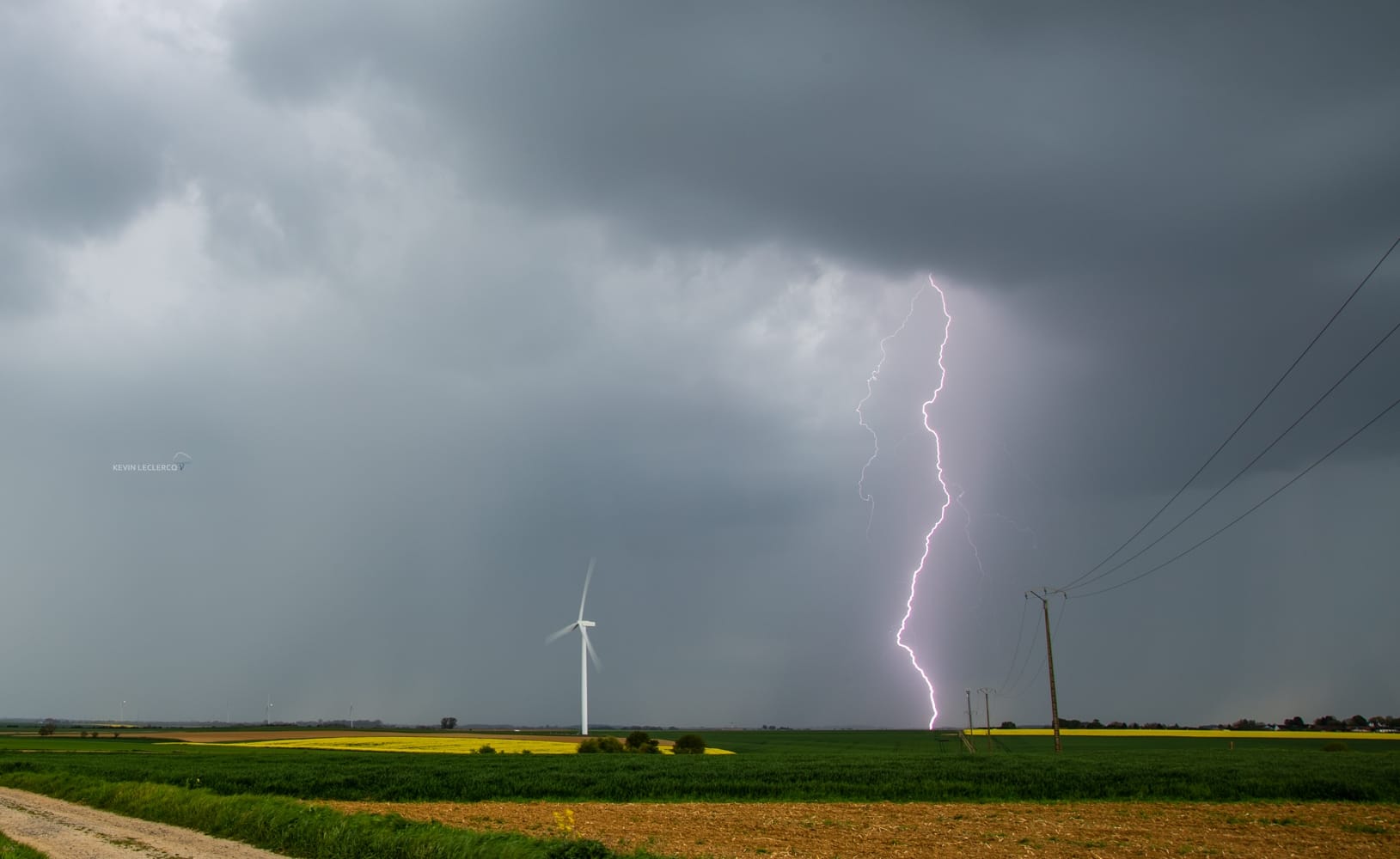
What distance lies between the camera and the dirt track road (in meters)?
24.3

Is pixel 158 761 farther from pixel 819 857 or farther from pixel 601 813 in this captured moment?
pixel 819 857

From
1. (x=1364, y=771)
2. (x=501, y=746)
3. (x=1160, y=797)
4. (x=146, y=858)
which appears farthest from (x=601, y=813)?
(x=501, y=746)

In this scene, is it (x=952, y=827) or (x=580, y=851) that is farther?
(x=952, y=827)

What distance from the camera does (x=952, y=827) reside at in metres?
30.2

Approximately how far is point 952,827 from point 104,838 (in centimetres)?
2900

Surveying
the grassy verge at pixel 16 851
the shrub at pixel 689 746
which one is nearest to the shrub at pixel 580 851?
the grassy verge at pixel 16 851

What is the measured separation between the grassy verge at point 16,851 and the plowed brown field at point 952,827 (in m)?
11.7

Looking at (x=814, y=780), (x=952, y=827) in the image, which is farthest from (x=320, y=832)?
(x=814, y=780)

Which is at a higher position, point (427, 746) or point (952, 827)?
point (952, 827)

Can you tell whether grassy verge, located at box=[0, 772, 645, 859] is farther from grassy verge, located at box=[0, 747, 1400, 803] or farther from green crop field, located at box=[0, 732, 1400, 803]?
grassy verge, located at box=[0, 747, 1400, 803]

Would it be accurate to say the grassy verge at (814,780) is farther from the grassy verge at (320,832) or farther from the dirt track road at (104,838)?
the dirt track road at (104,838)

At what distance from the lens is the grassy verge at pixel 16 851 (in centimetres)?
2188

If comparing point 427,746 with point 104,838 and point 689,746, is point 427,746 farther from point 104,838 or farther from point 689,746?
point 104,838

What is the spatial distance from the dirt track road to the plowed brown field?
7.34 metres
